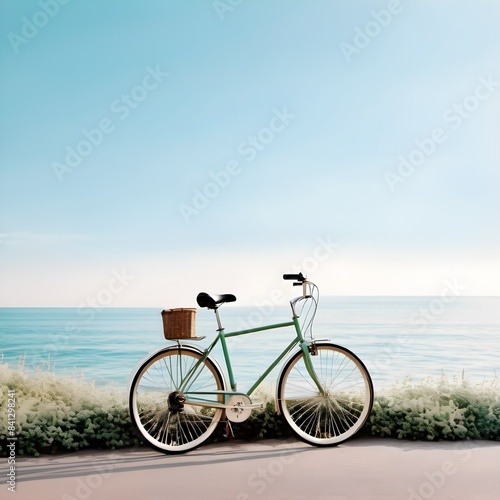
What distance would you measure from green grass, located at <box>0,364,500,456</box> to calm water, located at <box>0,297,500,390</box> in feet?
15.0

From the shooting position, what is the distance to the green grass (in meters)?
4.03

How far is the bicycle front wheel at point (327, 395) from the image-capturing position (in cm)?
420

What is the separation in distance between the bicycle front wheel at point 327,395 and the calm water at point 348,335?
14.9 ft

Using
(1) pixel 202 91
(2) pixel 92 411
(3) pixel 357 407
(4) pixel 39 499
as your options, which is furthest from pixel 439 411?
(1) pixel 202 91

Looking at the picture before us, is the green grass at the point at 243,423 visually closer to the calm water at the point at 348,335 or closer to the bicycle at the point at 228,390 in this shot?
the bicycle at the point at 228,390

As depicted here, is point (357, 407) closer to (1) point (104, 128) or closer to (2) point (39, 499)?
(2) point (39, 499)

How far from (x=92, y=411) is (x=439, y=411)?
2266 mm

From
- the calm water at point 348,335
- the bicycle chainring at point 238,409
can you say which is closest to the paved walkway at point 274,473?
the bicycle chainring at point 238,409

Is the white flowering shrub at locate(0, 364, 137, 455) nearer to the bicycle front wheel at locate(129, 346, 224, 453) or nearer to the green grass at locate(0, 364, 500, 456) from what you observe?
the green grass at locate(0, 364, 500, 456)

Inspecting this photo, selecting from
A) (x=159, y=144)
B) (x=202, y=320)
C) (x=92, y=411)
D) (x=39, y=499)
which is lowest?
(x=39, y=499)

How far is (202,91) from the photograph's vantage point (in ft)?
20.8

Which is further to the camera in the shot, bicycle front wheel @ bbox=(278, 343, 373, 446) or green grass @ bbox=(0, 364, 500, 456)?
bicycle front wheel @ bbox=(278, 343, 373, 446)

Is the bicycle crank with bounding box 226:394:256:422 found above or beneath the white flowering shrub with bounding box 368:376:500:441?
above

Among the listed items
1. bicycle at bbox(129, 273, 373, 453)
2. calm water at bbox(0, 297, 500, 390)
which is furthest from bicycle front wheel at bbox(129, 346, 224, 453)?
calm water at bbox(0, 297, 500, 390)
